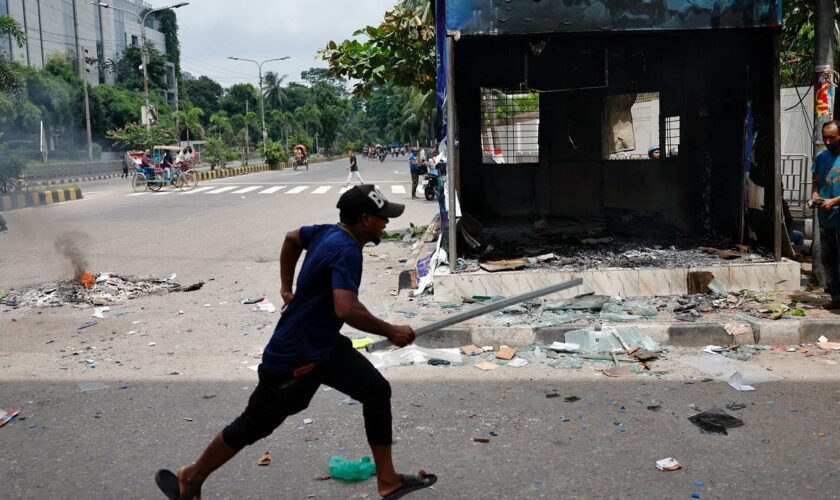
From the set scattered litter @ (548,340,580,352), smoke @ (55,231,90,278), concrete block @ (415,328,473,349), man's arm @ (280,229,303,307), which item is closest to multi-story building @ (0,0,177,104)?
smoke @ (55,231,90,278)

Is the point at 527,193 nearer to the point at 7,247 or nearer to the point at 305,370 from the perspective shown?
the point at 7,247

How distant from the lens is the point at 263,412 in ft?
10.1

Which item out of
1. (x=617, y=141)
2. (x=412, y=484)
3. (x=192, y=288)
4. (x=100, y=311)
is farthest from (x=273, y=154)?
(x=412, y=484)

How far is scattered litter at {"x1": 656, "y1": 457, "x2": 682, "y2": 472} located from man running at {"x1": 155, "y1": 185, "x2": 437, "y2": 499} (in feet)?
4.44

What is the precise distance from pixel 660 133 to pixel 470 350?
6.32 metres

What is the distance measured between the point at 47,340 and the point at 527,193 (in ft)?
24.6

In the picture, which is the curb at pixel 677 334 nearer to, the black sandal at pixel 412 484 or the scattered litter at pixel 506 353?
the scattered litter at pixel 506 353

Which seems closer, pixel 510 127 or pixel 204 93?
pixel 510 127

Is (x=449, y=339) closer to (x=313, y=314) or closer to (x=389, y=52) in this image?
(x=313, y=314)

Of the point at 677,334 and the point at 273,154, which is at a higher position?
the point at 273,154

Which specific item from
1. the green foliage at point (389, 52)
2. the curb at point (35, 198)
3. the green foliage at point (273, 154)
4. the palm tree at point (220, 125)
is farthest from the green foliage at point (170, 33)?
the green foliage at point (389, 52)

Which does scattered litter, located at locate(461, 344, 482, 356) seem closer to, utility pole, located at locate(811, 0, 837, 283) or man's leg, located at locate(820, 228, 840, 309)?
man's leg, located at locate(820, 228, 840, 309)

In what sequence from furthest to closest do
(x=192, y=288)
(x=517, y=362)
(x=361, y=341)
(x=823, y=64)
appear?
1. (x=192, y=288)
2. (x=823, y=64)
3. (x=361, y=341)
4. (x=517, y=362)

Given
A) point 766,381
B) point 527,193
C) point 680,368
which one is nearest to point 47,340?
point 680,368
